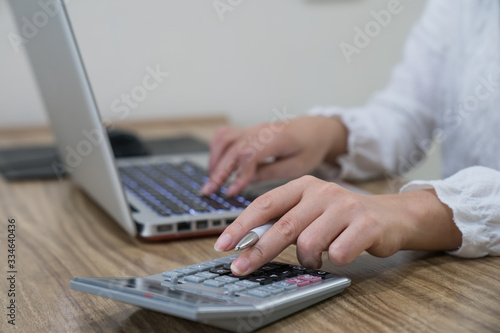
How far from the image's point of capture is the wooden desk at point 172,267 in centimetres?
46

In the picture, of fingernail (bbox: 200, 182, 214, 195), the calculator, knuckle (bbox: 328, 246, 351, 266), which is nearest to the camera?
the calculator

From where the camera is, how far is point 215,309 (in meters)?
0.40

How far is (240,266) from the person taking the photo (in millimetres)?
489

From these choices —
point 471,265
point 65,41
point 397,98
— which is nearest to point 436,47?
point 397,98

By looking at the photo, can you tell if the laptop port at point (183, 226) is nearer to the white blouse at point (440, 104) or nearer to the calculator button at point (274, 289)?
the calculator button at point (274, 289)

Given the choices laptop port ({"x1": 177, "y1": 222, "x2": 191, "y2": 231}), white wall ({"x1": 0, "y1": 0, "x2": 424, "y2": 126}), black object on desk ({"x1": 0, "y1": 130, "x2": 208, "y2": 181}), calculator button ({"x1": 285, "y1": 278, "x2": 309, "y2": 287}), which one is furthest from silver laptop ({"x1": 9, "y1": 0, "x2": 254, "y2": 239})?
white wall ({"x1": 0, "y1": 0, "x2": 424, "y2": 126})

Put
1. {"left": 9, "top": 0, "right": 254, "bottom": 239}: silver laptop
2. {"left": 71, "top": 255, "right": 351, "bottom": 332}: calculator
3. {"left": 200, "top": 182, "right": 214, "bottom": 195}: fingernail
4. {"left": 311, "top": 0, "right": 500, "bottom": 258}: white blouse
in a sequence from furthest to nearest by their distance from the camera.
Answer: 1. {"left": 311, "top": 0, "right": 500, "bottom": 258}: white blouse
2. {"left": 200, "top": 182, "right": 214, "bottom": 195}: fingernail
3. {"left": 9, "top": 0, "right": 254, "bottom": 239}: silver laptop
4. {"left": 71, "top": 255, "right": 351, "bottom": 332}: calculator

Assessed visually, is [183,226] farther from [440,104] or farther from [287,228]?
[440,104]

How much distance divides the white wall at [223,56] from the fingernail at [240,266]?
116cm

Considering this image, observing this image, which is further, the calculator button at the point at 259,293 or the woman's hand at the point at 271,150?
the woman's hand at the point at 271,150

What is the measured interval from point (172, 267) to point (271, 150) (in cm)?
34

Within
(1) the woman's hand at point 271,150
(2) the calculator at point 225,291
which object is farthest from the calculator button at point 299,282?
(1) the woman's hand at point 271,150

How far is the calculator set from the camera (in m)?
0.41

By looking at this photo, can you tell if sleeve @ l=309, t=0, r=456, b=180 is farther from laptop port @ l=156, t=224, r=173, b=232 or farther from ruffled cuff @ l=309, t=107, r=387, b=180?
laptop port @ l=156, t=224, r=173, b=232
